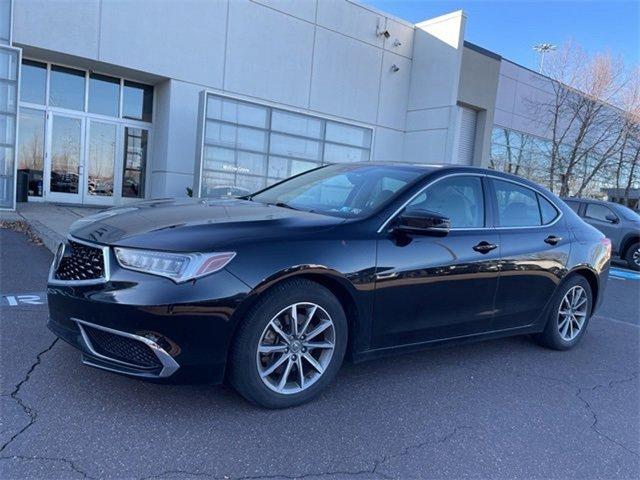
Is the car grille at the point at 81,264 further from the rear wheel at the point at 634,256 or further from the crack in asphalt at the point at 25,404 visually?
the rear wheel at the point at 634,256

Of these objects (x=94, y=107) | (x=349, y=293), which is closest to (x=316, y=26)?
(x=94, y=107)

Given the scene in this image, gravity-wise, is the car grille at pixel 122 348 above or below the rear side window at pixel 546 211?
below

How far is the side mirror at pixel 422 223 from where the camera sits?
138 inches

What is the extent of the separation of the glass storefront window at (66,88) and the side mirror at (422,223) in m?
13.2

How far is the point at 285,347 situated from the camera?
3.19m

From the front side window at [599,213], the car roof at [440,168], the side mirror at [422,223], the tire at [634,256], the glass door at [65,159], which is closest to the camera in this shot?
the side mirror at [422,223]

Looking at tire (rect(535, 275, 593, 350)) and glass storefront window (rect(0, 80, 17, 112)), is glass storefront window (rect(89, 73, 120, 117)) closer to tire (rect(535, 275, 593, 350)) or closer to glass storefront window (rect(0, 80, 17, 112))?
glass storefront window (rect(0, 80, 17, 112))

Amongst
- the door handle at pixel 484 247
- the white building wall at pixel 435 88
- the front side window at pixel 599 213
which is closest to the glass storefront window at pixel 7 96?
the door handle at pixel 484 247

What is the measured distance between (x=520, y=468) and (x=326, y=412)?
115cm

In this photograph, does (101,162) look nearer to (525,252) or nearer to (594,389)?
(525,252)

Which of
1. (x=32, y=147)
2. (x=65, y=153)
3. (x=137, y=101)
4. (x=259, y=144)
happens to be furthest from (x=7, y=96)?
(x=259, y=144)

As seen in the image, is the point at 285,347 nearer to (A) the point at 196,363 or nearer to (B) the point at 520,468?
(A) the point at 196,363

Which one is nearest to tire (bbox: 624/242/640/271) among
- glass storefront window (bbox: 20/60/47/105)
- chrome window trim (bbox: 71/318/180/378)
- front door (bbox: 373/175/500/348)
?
front door (bbox: 373/175/500/348)

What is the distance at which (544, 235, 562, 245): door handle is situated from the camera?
472 centimetres
